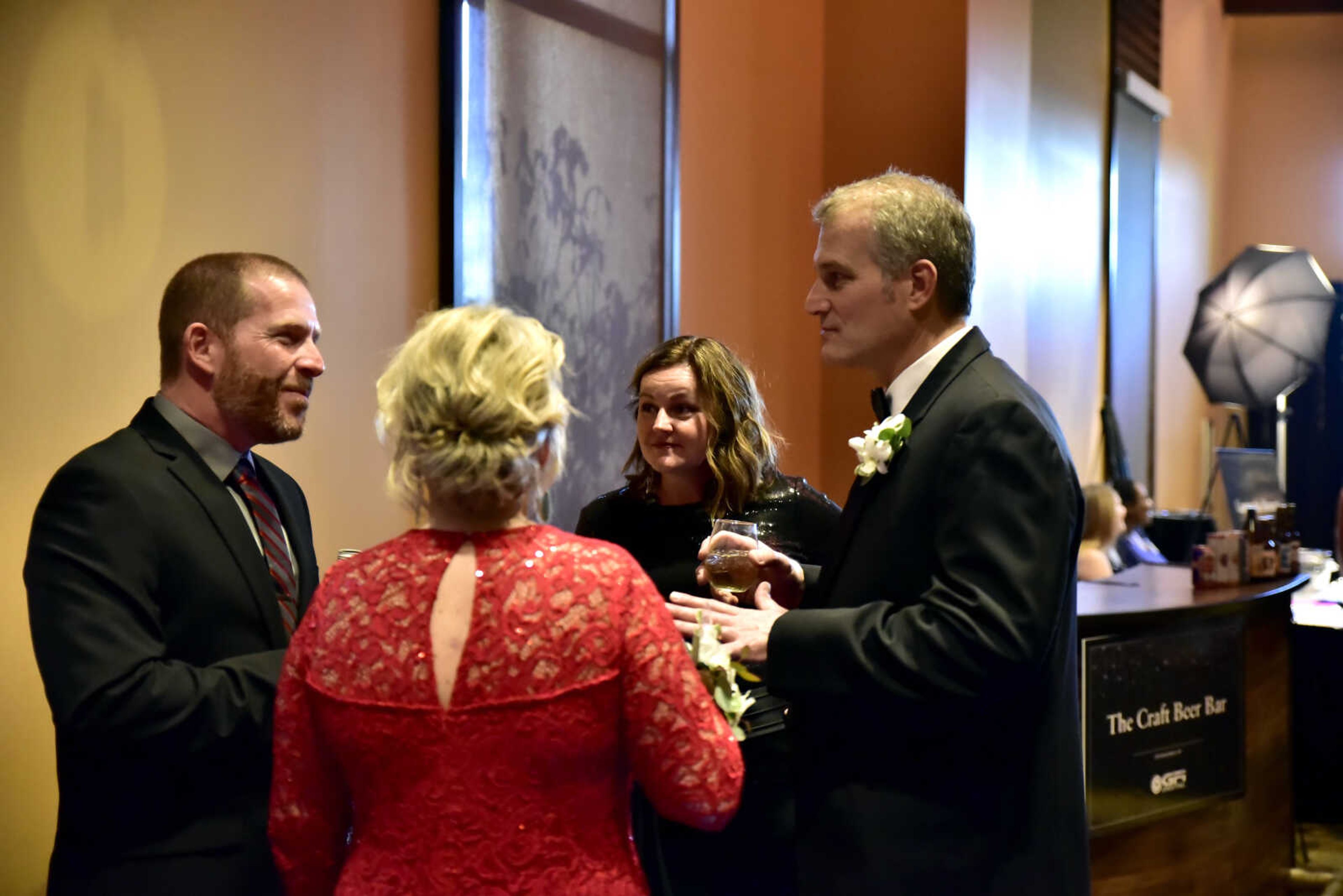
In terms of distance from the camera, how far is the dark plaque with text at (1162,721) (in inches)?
143

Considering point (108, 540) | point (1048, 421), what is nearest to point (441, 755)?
point (108, 540)

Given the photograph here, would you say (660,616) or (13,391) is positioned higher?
(13,391)

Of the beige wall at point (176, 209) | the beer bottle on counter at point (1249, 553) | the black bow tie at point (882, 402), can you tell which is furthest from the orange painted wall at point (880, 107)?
the black bow tie at point (882, 402)

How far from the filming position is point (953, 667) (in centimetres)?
185

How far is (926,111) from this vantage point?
16.6ft

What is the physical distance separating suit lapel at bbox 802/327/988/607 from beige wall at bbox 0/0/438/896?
5.03ft

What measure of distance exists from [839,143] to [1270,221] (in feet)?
25.4

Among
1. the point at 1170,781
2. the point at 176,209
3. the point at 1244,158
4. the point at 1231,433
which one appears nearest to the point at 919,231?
the point at 176,209

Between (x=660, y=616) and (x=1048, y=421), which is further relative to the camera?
(x=1048, y=421)

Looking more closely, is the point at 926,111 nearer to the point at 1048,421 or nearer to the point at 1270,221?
the point at 1048,421

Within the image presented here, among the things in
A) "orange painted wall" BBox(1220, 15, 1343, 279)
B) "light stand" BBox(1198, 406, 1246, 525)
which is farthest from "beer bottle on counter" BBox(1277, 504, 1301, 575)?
"orange painted wall" BBox(1220, 15, 1343, 279)

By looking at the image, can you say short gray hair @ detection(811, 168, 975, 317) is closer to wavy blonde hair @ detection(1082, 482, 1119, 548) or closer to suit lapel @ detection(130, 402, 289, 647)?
suit lapel @ detection(130, 402, 289, 647)

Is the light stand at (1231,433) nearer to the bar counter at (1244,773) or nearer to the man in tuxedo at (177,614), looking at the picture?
the bar counter at (1244,773)

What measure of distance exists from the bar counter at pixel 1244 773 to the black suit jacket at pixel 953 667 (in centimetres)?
173
